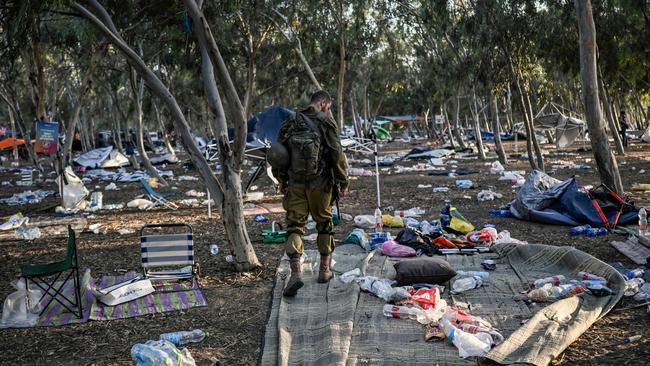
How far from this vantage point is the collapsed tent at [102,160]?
29.0m

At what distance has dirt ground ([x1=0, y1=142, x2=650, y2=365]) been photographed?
16.1ft

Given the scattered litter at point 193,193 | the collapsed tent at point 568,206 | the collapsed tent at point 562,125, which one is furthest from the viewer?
the collapsed tent at point 562,125

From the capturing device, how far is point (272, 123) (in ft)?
54.1

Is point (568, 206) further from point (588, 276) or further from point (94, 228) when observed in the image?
point (94, 228)

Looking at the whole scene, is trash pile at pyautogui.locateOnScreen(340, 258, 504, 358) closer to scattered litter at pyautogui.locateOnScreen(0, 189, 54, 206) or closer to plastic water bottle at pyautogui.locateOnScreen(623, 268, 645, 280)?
plastic water bottle at pyautogui.locateOnScreen(623, 268, 645, 280)

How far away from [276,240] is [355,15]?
16.0 metres

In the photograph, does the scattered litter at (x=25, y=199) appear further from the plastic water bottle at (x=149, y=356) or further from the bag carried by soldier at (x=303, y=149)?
the plastic water bottle at (x=149, y=356)

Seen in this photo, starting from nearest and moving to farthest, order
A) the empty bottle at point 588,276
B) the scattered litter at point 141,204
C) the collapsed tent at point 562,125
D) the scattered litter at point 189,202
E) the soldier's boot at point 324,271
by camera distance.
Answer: the empty bottle at point 588,276 → the soldier's boot at point 324,271 → the scattered litter at point 141,204 → the scattered litter at point 189,202 → the collapsed tent at point 562,125

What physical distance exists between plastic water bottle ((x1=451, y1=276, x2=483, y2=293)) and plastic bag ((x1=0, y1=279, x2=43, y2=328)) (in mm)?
3805

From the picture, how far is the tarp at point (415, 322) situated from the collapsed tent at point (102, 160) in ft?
78.3

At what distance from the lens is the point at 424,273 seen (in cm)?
625

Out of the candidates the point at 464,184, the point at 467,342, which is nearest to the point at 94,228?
the point at 467,342

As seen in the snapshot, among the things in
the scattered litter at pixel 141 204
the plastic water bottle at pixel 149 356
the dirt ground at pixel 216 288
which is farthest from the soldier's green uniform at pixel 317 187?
the scattered litter at pixel 141 204

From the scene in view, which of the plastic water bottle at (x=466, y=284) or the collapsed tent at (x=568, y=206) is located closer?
the plastic water bottle at (x=466, y=284)
